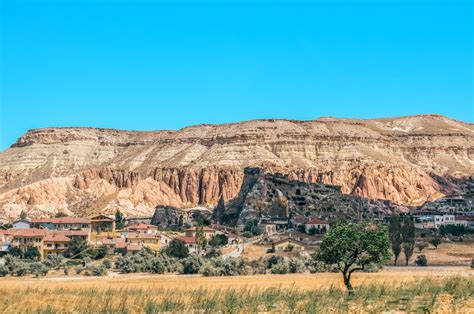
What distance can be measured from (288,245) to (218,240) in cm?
1179

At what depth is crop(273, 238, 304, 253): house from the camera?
81.4 metres

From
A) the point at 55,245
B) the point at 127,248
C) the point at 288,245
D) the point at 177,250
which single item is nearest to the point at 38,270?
the point at 177,250

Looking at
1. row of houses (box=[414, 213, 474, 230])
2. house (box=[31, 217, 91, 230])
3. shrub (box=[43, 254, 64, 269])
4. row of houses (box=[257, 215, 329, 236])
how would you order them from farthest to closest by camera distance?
row of houses (box=[414, 213, 474, 230]) → row of houses (box=[257, 215, 329, 236]) → house (box=[31, 217, 91, 230]) → shrub (box=[43, 254, 64, 269])

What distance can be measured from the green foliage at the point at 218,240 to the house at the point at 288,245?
30.1 feet

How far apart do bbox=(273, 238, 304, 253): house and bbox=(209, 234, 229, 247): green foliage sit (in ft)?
30.1

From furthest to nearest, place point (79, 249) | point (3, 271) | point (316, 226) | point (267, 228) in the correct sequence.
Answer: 1. point (267, 228)
2. point (316, 226)
3. point (79, 249)
4. point (3, 271)

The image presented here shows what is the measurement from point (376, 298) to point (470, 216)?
93349 mm

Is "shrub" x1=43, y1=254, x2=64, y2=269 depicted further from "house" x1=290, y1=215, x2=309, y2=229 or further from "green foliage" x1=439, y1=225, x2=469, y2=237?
"green foliage" x1=439, y1=225, x2=469, y2=237

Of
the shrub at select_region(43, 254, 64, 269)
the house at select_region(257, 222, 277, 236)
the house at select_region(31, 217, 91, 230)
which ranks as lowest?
the shrub at select_region(43, 254, 64, 269)

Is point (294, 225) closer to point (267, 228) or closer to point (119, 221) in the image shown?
point (267, 228)

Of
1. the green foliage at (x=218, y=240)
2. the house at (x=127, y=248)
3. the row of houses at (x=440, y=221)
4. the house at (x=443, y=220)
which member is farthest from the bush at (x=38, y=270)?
the house at (x=443, y=220)

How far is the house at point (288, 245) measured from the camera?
8144cm

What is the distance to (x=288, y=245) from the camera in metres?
82.4

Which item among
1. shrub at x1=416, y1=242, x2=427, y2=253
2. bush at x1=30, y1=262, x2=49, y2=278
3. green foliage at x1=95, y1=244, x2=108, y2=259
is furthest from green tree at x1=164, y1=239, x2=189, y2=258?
shrub at x1=416, y1=242, x2=427, y2=253
